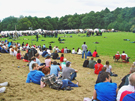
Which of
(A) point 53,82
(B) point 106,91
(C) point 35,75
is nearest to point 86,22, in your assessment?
(C) point 35,75

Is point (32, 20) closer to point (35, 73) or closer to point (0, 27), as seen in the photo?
point (0, 27)

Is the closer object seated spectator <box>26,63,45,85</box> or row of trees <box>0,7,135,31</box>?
seated spectator <box>26,63,45,85</box>

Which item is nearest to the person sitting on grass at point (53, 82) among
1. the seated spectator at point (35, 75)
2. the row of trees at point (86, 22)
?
the seated spectator at point (35, 75)

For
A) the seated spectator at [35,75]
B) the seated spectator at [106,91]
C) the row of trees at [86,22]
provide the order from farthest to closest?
the row of trees at [86,22] < the seated spectator at [35,75] < the seated spectator at [106,91]

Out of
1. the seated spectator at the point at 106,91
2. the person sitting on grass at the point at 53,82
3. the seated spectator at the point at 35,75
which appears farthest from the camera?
the seated spectator at the point at 35,75

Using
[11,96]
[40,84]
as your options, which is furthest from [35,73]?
Answer: [11,96]

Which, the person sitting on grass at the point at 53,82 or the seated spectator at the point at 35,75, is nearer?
the person sitting on grass at the point at 53,82

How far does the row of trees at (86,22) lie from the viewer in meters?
72.7

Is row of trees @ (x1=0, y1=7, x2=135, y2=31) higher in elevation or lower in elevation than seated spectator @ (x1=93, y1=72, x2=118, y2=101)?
higher

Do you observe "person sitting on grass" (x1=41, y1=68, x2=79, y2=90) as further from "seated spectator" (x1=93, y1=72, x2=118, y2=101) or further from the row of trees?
the row of trees

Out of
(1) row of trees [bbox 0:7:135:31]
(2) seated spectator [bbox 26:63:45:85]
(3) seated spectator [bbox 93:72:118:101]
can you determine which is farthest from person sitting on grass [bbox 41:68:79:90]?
(1) row of trees [bbox 0:7:135:31]

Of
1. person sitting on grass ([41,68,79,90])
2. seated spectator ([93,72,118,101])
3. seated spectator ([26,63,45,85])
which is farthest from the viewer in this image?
seated spectator ([26,63,45,85])

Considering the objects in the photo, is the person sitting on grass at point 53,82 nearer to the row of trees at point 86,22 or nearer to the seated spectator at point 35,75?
the seated spectator at point 35,75

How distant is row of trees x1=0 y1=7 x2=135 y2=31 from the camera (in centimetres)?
7269
